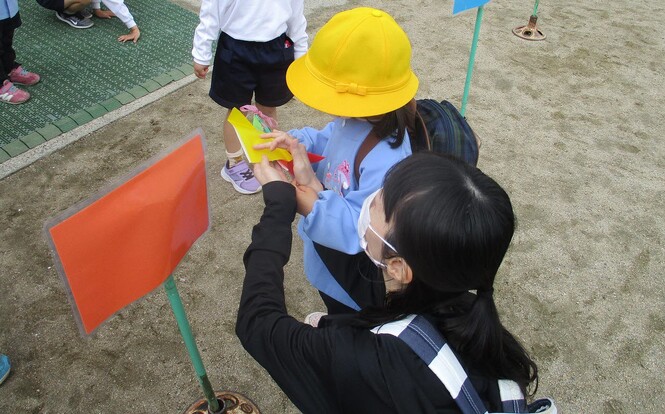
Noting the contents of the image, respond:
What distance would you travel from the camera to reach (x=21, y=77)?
11.3 ft

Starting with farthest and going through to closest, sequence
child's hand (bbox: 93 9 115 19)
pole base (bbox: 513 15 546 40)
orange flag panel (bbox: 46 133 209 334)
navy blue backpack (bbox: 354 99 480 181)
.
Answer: pole base (bbox: 513 15 546 40), child's hand (bbox: 93 9 115 19), navy blue backpack (bbox: 354 99 480 181), orange flag panel (bbox: 46 133 209 334)

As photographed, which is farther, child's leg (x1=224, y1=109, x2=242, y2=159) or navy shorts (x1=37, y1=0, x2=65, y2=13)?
navy shorts (x1=37, y1=0, x2=65, y2=13)

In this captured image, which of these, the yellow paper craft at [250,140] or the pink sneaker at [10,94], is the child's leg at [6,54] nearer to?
the pink sneaker at [10,94]

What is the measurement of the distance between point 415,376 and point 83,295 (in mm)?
694

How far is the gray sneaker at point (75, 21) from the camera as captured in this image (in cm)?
417

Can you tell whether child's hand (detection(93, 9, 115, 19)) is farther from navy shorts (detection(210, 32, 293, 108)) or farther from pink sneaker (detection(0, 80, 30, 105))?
navy shorts (detection(210, 32, 293, 108))

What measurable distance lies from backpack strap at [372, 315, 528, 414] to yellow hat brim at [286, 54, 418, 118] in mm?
581

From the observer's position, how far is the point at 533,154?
3320 millimetres

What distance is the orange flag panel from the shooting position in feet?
3.38

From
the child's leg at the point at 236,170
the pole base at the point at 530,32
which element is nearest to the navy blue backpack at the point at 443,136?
the child's leg at the point at 236,170

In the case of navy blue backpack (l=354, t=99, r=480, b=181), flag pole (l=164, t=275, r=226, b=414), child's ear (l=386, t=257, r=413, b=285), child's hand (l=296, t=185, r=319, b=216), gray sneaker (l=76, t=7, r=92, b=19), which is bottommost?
gray sneaker (l=76, t=7, r=92, b=19)

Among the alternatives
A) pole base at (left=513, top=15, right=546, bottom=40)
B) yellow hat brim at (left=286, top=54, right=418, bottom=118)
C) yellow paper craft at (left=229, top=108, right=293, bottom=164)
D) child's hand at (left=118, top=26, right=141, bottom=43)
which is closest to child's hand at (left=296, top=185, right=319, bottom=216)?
yellow paper craft at (left=229, top=108, right=293, bottom=164)

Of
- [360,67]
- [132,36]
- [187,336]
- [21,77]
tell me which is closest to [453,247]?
[360,67]

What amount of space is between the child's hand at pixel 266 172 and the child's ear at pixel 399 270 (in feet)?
1.14
